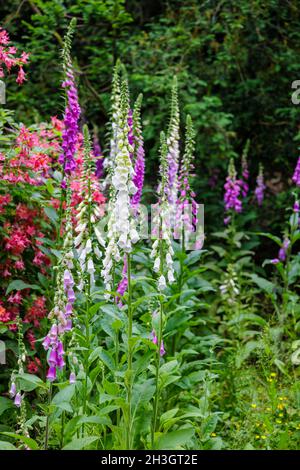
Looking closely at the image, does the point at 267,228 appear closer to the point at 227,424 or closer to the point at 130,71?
the point at 130,71

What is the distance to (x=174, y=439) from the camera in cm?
348

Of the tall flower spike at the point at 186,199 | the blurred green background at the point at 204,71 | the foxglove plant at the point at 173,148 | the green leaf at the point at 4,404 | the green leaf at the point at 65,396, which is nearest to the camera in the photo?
the green leaf at the point at 65,396

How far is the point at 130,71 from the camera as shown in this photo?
8492mm

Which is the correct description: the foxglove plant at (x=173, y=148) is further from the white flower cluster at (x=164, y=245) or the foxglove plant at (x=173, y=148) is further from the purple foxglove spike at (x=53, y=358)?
the purple foxglove spike at (x=53, y=358)

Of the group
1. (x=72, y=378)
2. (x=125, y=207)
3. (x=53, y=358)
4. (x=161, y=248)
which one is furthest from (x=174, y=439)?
(x=125, y=207)

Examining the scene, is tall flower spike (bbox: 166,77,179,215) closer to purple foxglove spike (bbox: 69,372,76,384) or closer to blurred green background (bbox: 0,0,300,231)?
purple foxglove spike (bbox: 69,372,76,384)

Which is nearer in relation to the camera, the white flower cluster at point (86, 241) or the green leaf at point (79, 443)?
the green leaf at point (79, 443)

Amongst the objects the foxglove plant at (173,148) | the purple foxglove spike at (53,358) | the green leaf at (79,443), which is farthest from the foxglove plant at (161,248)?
the foxglove plant at (173,148)

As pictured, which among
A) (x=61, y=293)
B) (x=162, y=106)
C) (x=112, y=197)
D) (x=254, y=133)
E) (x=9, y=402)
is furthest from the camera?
(x=254, y=133)

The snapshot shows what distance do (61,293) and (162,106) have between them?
506cm

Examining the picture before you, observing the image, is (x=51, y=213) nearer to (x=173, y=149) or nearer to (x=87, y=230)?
(x=87, y=230)

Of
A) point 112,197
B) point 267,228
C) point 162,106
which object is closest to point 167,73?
point 162,106

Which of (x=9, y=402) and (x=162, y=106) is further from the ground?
(x=162, y=106)

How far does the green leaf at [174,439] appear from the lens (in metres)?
3.46
